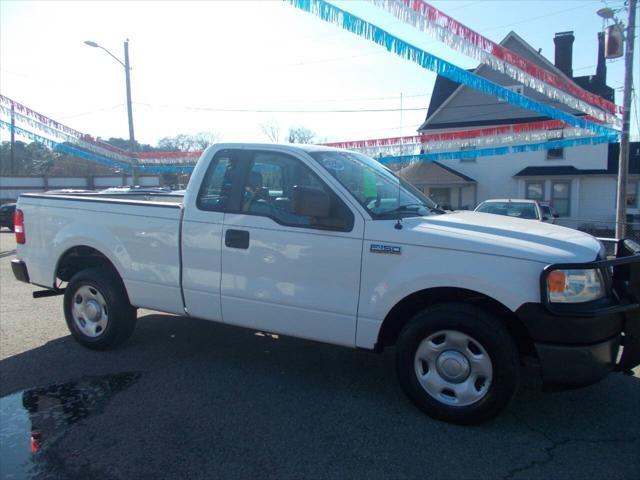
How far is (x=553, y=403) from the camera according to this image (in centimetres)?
402

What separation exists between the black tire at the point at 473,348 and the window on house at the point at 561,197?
25.8 metres

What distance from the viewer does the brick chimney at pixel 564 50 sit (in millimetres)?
28984

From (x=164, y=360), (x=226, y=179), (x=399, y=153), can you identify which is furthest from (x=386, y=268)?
(x=399, y=153)

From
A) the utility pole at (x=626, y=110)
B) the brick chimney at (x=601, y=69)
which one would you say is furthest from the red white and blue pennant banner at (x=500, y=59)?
the brick chimney at (x=601, y=69)

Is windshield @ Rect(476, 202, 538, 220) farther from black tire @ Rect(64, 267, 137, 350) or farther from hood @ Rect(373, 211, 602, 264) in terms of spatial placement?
black tire @ Rect(64, 267, 137, 350)

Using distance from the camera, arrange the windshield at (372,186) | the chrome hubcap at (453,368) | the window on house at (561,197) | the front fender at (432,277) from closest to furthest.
→ the front fender at (432,277) → the chrome hubcap at (453,368) → the windshield at (372,186) → the window on house at (561,197)

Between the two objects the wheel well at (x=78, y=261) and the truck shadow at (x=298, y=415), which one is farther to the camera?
the wheel well at (x=78, y=261)

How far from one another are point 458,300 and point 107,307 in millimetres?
3317

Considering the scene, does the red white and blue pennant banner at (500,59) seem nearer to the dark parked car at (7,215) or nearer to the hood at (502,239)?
the hood at (502,239)

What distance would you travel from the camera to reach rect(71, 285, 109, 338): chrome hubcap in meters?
5.11

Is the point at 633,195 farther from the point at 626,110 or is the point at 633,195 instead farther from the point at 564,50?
the point at 626,110

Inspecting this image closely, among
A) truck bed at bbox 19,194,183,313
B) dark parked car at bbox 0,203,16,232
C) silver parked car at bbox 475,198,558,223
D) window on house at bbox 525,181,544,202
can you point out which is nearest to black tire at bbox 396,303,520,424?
truck bed at bbox 19,194,183,313

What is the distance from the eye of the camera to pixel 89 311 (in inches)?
203

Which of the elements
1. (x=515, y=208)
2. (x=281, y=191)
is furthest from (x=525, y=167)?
(x=281, y=191)
